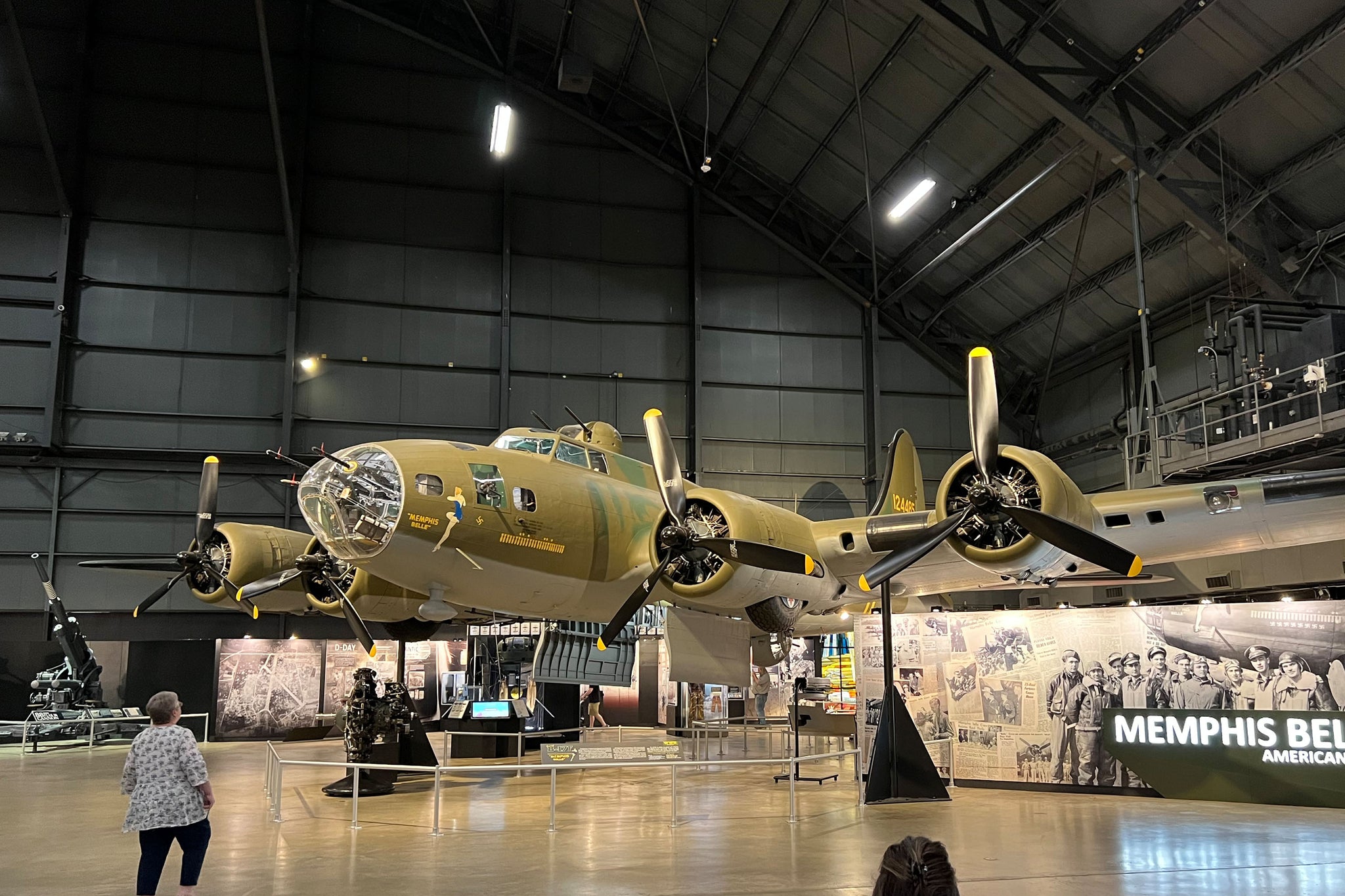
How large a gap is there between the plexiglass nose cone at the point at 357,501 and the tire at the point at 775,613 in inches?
219

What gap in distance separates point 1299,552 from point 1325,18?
32.8ft

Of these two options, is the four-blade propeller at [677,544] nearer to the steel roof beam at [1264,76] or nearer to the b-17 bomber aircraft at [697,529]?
the b-17 bomber aircraft at [697,529]

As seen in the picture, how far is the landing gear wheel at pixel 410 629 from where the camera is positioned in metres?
19.0

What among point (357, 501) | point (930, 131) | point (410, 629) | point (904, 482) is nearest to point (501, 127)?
point (930, 131)

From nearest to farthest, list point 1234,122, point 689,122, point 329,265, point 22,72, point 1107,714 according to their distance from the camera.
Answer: point 1107,714 < point 1234,122 < point 22,72 < point 329,265 < point 689,122

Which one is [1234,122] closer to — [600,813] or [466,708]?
[600,813]

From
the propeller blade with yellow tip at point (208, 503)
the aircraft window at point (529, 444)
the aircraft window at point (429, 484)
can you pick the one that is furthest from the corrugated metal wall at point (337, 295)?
the aircraft window at point (429, 484)

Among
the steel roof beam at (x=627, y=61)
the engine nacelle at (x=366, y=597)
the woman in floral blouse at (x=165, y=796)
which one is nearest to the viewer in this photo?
the woman in floral blouse at (x=165, y=796)

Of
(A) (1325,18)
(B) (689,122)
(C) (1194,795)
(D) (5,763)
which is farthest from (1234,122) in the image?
(D) (5,763)

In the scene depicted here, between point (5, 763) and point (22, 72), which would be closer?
point (5, 763)

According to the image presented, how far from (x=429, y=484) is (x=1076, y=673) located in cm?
1005

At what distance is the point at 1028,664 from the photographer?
1480 centimetres

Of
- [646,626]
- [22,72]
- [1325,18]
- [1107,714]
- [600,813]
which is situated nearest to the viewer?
[600,813]

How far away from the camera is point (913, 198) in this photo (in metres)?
24.5
